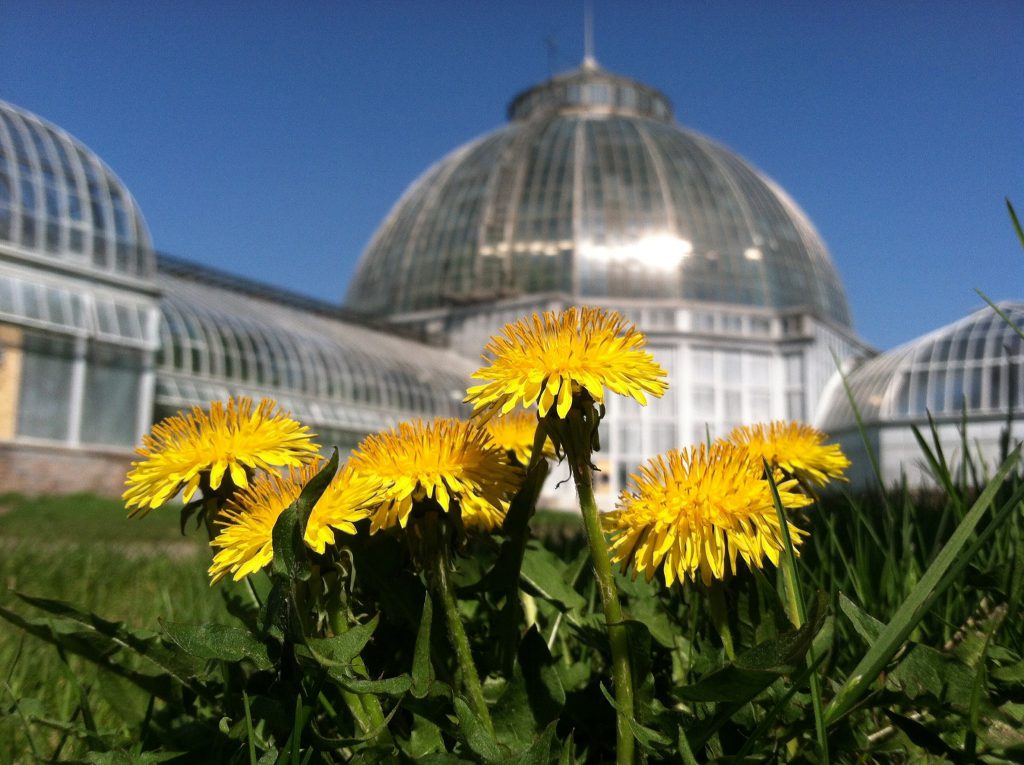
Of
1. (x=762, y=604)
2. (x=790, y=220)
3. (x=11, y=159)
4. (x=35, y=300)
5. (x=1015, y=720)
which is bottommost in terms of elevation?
(x=1015, y=720)

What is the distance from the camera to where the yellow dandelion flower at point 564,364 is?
904mm

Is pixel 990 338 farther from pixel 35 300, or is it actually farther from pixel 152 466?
pixel 152 466

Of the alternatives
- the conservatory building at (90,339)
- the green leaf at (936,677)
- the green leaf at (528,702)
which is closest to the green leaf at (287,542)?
the green leaf at (528,702)

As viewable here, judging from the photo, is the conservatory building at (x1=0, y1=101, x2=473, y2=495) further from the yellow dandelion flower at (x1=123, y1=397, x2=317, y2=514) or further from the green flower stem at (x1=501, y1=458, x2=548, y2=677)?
the green flower stem at (x1=501, y1=458, x2=548, y2=677)

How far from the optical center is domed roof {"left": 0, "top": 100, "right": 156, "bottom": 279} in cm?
1491

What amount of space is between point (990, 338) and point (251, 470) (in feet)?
85.8

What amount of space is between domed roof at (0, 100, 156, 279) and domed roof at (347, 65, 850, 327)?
565 inches

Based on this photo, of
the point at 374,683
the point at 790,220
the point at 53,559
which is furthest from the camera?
the point at 790,220

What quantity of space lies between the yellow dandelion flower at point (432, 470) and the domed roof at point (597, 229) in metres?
28.4

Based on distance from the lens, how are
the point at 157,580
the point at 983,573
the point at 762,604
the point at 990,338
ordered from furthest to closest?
the point at 990,338 < the point at 157,580 < the point at 983,573 < the point at 762,604

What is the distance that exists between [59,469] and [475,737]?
15.3 m

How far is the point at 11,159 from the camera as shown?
15266 millimetres

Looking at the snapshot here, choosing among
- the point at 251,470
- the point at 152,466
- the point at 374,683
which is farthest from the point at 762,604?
the point at 152,466

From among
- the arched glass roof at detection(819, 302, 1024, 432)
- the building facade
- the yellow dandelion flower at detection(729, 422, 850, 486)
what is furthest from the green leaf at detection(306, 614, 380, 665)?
the arched glass roof at detection(819, 302, 1024, 432)
